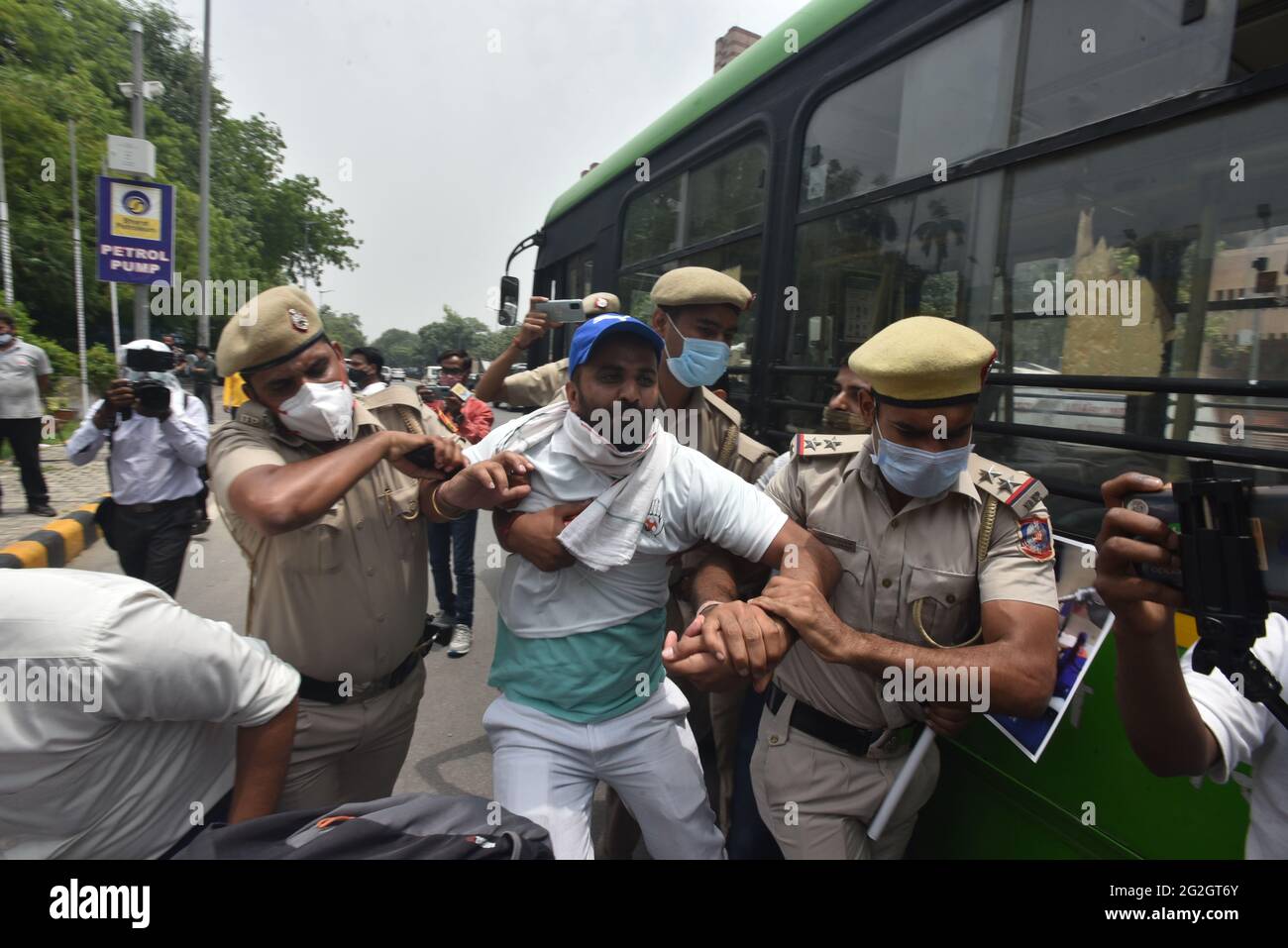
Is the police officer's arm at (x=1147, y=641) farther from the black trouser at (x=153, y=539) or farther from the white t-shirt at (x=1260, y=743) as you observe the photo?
the black trouser at (x=153, y=539)

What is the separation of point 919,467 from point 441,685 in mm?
3306

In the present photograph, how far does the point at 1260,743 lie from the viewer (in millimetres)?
1235

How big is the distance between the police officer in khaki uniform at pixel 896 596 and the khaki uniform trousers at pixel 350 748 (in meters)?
1.04

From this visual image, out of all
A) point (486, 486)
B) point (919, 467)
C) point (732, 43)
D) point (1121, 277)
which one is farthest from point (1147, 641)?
point (732, 43)

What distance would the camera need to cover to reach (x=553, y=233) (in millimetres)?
5652

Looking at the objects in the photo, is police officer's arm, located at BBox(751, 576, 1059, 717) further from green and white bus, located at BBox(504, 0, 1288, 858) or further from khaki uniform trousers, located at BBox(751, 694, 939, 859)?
khaki uniform trousers, located at BBox(751, 694, 939, 859)

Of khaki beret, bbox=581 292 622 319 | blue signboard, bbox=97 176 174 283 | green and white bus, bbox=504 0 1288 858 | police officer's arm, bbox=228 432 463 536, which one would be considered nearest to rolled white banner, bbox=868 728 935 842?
green and white bus, bbox=504 0 1288 858

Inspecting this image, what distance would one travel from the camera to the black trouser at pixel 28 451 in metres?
6.55

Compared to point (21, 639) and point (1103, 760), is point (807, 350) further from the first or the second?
point (21, 639)

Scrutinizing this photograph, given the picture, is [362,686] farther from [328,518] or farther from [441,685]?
[441,685]

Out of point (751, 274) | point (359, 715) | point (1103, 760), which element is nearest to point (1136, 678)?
point (1103, 760)

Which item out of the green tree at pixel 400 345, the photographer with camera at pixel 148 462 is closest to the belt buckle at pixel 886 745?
the photographer with camera at pixel 148 462

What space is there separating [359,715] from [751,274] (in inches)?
88.1
